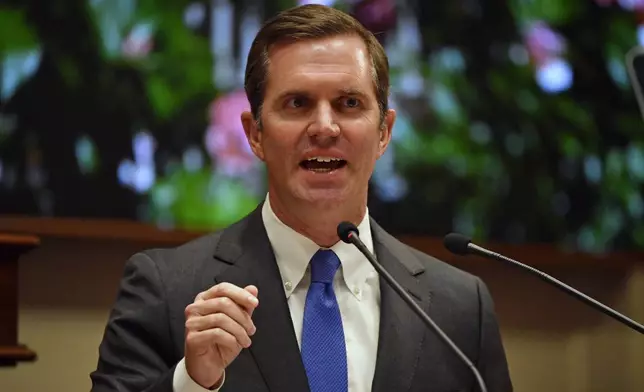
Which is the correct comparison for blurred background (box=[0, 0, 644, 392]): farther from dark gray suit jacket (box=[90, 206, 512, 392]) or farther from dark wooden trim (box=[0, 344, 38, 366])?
dark gray suit jacket (box=[90, 206, 512, 392])

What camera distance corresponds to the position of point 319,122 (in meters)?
1.87

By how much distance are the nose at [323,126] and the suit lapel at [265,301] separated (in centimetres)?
24

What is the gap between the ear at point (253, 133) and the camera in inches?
79.0

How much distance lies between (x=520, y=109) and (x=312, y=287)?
1.73 metres

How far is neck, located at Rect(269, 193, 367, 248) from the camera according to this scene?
1.90 m

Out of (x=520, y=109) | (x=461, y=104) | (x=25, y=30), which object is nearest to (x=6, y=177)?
(x=25, y=30)

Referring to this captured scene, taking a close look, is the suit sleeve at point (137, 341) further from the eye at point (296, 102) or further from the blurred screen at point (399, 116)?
the blurred screen at point (399, 116)

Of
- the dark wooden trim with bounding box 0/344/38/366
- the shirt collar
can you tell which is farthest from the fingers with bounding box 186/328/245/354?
the dark wooden trim with bounding box 0/344/38/366

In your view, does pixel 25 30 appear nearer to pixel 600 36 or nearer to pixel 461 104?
pixel 461 104

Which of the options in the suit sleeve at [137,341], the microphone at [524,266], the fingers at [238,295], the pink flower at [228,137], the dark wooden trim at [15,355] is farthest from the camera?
the pink flower at [228,137]

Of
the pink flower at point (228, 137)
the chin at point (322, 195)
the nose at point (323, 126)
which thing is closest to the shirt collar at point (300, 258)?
the chin at point (322, 195)

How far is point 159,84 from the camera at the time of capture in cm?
287

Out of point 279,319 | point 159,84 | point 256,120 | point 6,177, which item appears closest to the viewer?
point 279,319

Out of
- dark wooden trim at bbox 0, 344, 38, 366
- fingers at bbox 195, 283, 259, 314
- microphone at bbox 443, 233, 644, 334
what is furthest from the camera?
dark wooden trim at bbox 0, 344, 38, 366
